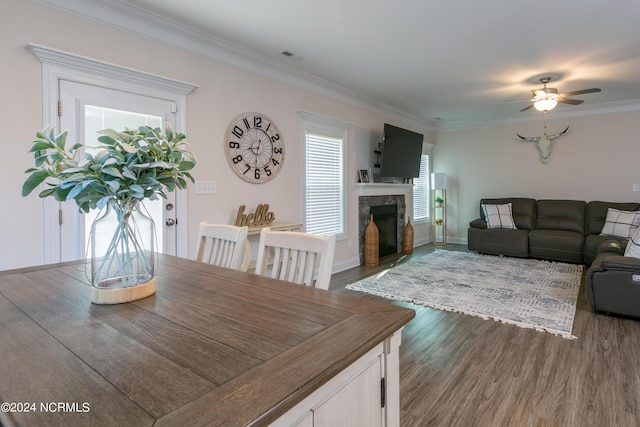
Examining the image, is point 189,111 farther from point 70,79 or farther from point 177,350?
point 177,350

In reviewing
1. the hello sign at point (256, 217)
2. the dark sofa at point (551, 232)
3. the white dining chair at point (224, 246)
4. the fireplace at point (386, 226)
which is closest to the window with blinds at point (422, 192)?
the fireplace at point (386, 226)

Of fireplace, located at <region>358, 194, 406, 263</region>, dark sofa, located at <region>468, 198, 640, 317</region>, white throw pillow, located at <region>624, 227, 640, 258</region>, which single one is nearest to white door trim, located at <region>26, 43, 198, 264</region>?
fireplace, located at <region>358, 194, 406, 263</region>

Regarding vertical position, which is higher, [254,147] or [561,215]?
[254,147]

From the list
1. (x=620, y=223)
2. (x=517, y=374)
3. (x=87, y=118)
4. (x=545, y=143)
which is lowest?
(x=517, y=374)

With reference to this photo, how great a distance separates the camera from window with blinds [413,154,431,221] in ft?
22.8

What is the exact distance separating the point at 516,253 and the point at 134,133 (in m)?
6.07

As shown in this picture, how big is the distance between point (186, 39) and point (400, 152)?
147 inches

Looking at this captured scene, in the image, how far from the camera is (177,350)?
2.62 feet

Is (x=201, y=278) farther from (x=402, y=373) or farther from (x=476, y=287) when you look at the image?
(x=476, y=287)

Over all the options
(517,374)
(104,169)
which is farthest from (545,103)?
(104,169)

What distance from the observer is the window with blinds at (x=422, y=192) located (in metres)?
6.96

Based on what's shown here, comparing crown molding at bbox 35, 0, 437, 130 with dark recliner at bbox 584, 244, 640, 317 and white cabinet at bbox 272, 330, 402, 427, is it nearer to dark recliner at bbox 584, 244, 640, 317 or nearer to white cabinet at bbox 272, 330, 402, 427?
white cabinet at bbox 272, 330, 402, 427

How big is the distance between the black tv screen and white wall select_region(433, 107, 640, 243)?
158cm

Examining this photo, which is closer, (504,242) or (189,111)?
(189,111)
